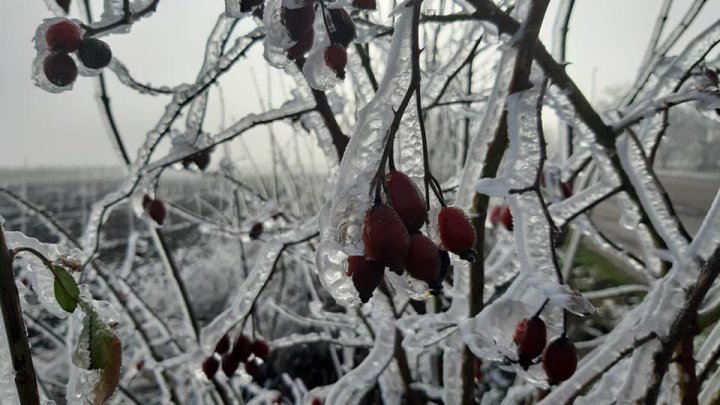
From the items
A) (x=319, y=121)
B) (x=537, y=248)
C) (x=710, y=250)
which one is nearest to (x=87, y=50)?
(x=319, y=121)

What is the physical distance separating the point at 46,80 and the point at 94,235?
0.52 meters

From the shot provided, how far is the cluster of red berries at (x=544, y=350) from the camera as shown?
28.3 inches

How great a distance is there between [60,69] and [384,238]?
69 centimetres

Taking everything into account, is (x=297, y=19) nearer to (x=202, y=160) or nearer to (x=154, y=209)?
(x=202, y=160)

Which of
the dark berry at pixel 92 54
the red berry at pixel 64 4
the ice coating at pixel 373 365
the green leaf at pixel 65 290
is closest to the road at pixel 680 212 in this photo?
the ice coating at pixel 373 365

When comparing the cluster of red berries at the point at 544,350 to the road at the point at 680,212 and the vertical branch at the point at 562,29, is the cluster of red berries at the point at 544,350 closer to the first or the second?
the vertical branch at the point at 562,29

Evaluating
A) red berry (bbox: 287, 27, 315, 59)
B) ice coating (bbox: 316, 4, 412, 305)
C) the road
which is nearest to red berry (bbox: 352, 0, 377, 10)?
red berry (bbox: 287, 27, 315, 59)

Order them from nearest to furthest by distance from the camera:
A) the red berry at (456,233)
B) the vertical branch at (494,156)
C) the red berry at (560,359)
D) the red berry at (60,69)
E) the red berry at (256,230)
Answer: the red berry at (456,233), the vertical branch at (494,156), the red berry at (560,359), the red berry at (60,69), the red berry at (256,230)

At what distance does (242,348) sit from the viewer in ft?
4.09

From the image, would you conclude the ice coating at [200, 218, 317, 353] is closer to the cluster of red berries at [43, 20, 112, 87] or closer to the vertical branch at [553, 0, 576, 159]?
the cluster of red berries at [43, 20, 112, 87]

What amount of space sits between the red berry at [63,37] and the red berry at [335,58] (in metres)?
0.48

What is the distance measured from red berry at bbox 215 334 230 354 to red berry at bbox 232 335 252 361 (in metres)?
0.02

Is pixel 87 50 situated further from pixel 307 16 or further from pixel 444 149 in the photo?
pixel 444 149

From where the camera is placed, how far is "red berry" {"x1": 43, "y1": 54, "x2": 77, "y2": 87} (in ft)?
2.81
